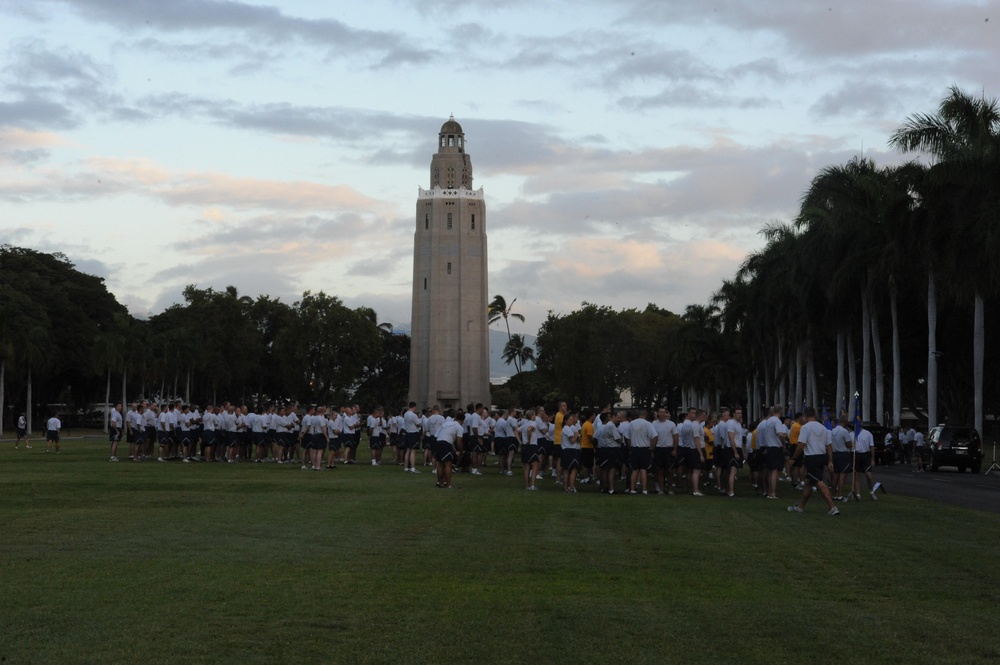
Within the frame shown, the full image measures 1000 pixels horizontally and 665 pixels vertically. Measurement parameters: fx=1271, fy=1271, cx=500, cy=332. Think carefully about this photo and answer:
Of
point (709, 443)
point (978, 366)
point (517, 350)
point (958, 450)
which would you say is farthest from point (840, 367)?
point (517, 350)

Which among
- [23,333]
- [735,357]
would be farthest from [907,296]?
[23,333]

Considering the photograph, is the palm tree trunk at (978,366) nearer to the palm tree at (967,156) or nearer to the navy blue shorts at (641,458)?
the palm tree at (967,156)

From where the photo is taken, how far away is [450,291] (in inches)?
4587

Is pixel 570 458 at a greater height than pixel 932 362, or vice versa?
pixel 932 362

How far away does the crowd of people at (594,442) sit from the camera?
2675 cm

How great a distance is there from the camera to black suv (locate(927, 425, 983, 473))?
45625 mm

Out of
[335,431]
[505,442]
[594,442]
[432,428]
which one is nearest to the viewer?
[594,442]

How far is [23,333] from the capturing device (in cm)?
7675

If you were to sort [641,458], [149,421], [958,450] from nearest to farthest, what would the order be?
1. [641,458]
2. [149,421]
3. [958,450]

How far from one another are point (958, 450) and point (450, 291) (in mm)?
74217

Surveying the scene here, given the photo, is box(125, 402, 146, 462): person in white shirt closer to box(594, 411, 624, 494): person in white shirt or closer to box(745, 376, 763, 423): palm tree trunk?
box(594, 411, 624, 494): person in white shirt

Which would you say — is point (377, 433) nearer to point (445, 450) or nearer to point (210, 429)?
point (210, 429)

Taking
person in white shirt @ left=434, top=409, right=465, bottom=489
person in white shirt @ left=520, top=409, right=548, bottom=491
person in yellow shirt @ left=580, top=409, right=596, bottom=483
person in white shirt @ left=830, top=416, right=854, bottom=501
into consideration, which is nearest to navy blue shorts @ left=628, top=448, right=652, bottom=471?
person in yellow shirt @ left=580, top=409, right=596, bottom=483

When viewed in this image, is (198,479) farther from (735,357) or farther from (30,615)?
(735,357)
